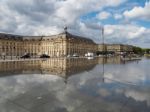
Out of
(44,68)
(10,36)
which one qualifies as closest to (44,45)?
(10,36)

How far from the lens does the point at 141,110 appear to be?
5746 millimetres

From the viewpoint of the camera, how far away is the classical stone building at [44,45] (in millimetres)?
110369

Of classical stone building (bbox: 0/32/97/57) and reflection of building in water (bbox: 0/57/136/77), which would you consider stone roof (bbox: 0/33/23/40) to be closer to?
classical stone building (bbox: 0/32/97/57)

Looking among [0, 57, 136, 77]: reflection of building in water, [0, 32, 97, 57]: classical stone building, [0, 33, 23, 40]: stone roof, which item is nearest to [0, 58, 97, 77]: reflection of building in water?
[0, 57, 136, 77]: reflection of building in water

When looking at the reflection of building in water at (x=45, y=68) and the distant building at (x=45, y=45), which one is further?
the distant building at (x=45, y=45)

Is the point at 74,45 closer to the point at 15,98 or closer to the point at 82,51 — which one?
the point at 82,51

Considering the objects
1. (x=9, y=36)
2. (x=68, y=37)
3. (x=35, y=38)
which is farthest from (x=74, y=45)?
(x=9, y=36)

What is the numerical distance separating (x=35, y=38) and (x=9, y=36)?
22254mm

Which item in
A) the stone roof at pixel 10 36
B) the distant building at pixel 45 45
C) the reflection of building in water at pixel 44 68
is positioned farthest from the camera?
the distant building at pixel 45 45

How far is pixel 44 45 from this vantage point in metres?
127

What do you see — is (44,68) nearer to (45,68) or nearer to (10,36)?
(45,68)

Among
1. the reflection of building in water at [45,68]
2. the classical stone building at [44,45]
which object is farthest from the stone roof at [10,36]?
the reflection of building in water at [45,68]

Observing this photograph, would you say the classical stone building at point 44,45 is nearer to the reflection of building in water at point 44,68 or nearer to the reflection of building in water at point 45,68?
the reflection of building in water at point 45,68

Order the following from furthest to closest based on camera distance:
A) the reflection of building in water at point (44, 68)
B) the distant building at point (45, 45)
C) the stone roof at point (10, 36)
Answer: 1. the distant building at point (45, 45)
2. the stone roof at point (10, 36)
3. the reflection of building in water at point (44, 68)
